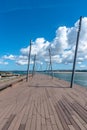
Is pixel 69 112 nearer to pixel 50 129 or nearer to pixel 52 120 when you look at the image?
pixel 52 120

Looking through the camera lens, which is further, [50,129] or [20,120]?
[20,120]

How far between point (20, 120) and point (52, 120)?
107 centimetres

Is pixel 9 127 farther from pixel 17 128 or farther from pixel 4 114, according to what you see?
pixel 4 114

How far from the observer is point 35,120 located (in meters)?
7.42

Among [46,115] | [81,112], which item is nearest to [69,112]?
[81,112]

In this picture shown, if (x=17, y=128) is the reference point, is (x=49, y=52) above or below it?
above

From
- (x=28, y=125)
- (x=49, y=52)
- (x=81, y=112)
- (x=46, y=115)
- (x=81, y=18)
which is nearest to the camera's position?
(x=28, y=125)

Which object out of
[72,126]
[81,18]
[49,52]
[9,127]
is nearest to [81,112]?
[72,126]

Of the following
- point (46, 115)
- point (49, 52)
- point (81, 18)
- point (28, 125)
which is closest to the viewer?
point (28, 125)

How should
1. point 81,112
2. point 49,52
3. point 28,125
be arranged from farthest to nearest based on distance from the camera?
point 49,52 < point 81,112 < point 28,125

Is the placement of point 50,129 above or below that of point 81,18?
below

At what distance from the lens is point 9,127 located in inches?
255

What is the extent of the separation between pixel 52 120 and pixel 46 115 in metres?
0.80

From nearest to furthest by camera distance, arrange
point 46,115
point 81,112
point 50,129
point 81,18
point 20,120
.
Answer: point 50,129 → point 20,120 → point 46,115 → point 81,112 → point 81,18
